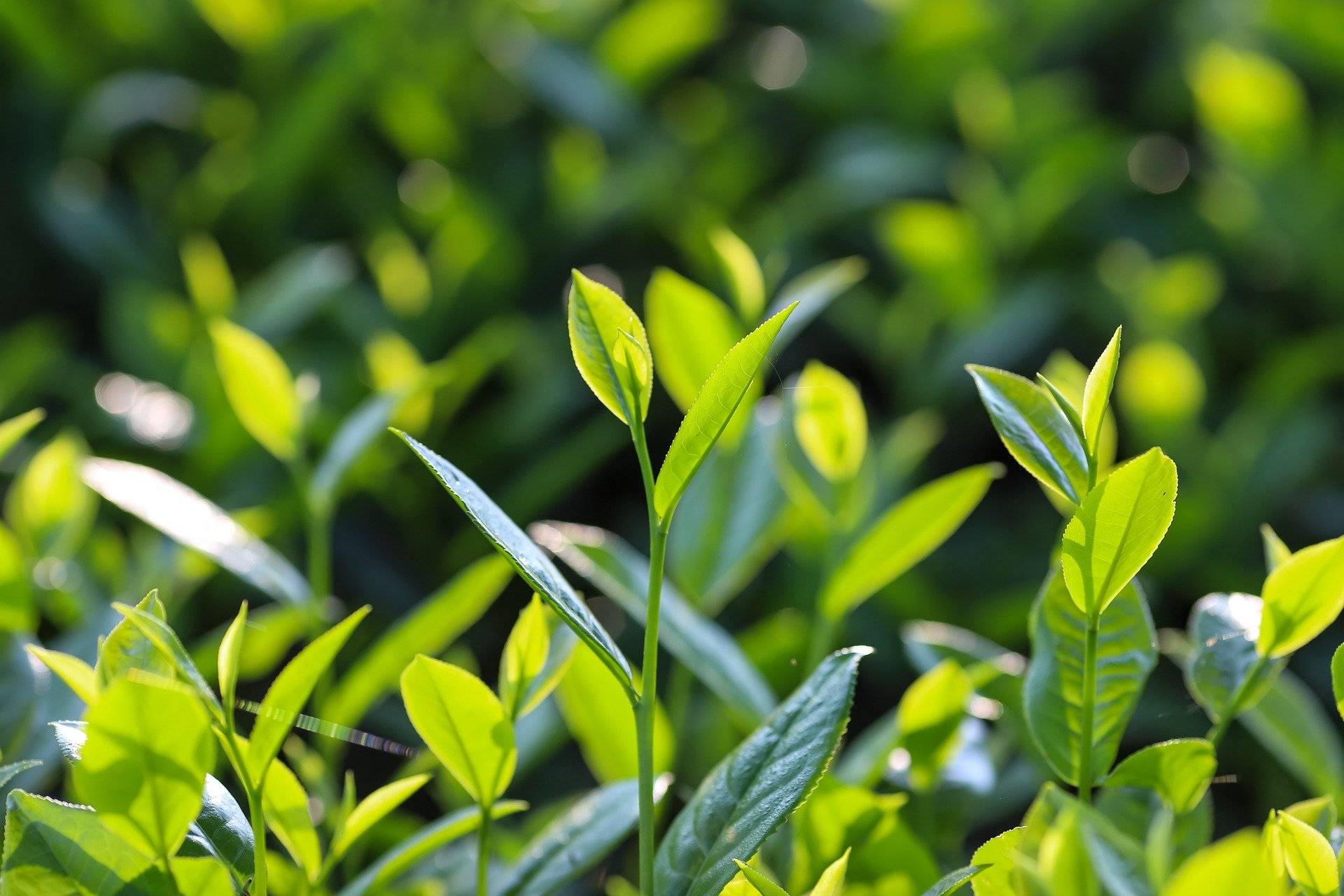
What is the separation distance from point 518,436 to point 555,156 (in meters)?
0.38

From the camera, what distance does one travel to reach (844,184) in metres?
1.49

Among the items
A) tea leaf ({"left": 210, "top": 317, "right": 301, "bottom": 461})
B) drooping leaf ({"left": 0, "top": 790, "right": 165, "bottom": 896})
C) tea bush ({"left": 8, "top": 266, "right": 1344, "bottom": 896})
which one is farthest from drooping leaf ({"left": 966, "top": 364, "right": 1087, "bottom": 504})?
tea leaf ({"left": 210, "top": 317, "right": 301, "bottom": 461})

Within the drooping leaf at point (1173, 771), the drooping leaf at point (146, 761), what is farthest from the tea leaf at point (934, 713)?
the drooping leaf at point (146, 761)

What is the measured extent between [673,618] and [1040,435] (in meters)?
0.26

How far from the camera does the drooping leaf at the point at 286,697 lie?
1.57ft

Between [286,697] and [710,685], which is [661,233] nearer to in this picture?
[710,685]

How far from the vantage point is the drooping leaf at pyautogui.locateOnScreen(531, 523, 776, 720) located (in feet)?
2.20

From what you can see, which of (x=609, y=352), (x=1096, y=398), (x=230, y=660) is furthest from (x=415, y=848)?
(x=1096, y=398)

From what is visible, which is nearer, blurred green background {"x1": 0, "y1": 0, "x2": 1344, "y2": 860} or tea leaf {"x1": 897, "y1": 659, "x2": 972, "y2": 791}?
tea leaf {"x1": 897, "y1": 659, "x2": 972, "y2": 791}

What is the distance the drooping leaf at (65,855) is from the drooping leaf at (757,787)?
0.62 feet

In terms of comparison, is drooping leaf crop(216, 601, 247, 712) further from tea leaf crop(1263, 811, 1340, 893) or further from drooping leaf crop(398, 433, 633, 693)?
tea leaf crop(1263, 811, 1340, 893)

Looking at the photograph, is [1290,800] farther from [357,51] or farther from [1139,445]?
[357,51]

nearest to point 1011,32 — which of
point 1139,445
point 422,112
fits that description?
point 1139,445

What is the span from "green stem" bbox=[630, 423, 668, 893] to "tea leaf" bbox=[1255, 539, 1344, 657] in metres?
0.25
